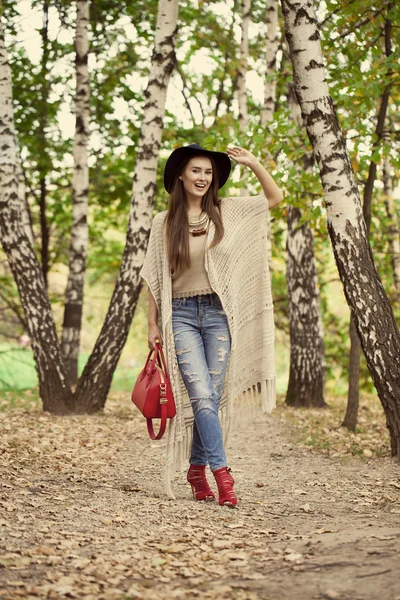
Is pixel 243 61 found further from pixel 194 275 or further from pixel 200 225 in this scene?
pixel 194 275

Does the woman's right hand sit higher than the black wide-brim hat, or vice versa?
the black wide-brim hat

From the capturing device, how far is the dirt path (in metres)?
3.63

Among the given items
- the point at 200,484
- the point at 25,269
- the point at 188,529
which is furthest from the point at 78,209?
the point at 188,529

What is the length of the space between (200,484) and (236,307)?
128 cm

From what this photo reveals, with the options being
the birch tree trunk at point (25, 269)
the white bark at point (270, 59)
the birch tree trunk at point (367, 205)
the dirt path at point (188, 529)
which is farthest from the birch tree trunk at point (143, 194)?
the white bark at point (270, 59)

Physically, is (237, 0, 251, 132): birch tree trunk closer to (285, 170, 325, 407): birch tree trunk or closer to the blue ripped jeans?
(285, 170, 325, 407): birch tree trunk

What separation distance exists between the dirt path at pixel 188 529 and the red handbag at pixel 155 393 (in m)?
0.63

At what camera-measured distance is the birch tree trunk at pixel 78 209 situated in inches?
508

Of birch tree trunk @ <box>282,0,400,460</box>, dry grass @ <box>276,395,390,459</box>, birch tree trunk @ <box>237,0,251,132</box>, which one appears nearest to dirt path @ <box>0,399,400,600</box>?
dry grass @ <box>276,395,390,459</box>

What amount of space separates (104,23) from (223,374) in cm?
1124

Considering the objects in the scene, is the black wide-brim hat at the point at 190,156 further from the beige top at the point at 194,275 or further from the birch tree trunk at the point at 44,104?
the birch tree trunk at the point at 44,104

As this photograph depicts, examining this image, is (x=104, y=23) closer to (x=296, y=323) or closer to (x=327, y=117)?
(x=296, y=323)

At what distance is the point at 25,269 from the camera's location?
385 inches

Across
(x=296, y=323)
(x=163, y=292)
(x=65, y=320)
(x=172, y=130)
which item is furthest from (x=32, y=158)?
(x=163, y=292)
